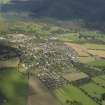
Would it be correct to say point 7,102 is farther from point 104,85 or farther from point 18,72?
point 104,85

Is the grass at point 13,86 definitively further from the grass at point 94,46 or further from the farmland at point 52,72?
the grass at point 94,46

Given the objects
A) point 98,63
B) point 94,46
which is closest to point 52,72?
point 98,63

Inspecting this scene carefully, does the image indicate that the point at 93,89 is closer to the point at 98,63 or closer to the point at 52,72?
the point at 52,72

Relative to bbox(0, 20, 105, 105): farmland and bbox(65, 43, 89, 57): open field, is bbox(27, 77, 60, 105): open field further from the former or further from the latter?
bbox(65, 43, 89, 57): open field

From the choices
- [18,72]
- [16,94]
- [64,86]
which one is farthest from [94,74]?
[16,94]

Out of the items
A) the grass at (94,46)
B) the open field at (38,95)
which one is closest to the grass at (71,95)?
the open field at (38,95)

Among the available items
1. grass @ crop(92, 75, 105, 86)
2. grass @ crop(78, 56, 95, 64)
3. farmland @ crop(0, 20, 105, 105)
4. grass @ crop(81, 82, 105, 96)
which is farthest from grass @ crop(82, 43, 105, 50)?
grass @ crop(81, 82, 105, 96)

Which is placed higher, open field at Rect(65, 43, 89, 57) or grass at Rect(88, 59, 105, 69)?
open field at Rect(65, 43, 89, 57)
